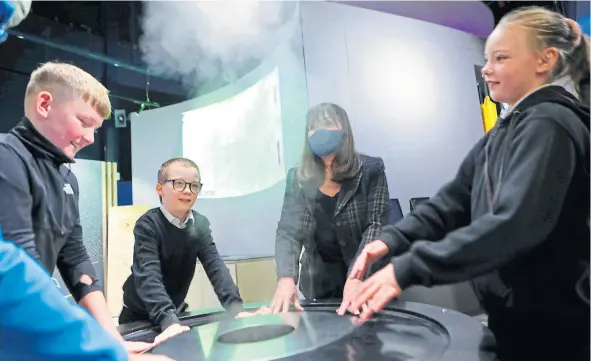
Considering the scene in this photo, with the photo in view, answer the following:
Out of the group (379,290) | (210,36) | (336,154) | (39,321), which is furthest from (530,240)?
(210,36)

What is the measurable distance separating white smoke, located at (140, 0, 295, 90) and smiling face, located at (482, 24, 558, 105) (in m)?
0.40

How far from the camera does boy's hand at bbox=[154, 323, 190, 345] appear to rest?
679 mm

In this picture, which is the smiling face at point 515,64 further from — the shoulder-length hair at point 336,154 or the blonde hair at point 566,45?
the shoulder-length hair at point 336,154

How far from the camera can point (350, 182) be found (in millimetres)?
646

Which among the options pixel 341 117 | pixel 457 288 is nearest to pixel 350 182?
pixel 341 117

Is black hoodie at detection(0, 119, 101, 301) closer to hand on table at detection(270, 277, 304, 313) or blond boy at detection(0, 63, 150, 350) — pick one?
blond boy at detection(0, 63, 150, 350)

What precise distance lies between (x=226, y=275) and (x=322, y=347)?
11.3 inches

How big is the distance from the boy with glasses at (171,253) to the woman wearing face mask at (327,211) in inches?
5.2

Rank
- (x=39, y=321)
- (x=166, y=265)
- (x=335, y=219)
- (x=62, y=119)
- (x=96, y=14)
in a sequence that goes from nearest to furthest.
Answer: (x=39, y=321) → (x=62, y=119) → (x=335, y=219) → (x=166, y=265) → (x=96, y=14)

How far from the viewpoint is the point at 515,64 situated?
411mm

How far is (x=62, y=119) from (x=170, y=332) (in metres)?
0.37

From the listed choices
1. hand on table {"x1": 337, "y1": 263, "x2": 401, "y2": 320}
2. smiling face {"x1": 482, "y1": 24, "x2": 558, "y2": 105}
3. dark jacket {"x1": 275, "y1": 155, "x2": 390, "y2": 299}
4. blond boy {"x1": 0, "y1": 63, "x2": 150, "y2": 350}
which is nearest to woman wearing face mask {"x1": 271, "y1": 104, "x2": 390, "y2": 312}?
dark jacket {"x1": 275, "y1": 155, "x2": 390, "y2": 299}

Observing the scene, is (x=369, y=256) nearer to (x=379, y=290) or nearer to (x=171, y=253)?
(x=379, y=290)

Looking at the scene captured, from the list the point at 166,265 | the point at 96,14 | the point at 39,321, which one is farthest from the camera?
the point at 96,14
